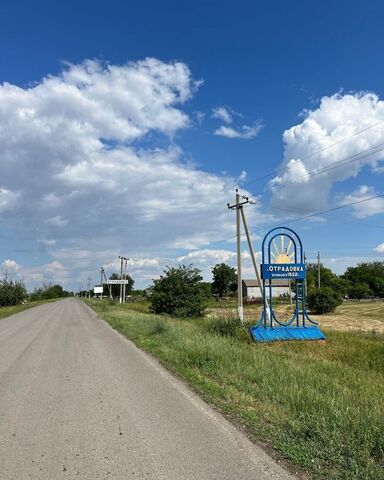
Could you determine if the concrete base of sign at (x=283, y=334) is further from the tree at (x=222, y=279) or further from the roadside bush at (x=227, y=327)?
the tree at (x=222, y=279)

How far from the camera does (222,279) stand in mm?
100500

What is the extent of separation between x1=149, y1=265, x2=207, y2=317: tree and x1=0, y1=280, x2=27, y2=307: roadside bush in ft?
217

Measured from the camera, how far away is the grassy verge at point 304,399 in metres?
4.86

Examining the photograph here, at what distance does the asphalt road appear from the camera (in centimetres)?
465

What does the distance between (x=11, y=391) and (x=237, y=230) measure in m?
20.6

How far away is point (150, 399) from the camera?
7820 millimetres

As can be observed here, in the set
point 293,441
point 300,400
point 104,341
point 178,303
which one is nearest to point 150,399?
point 300,400

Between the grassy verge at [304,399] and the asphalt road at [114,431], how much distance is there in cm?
42

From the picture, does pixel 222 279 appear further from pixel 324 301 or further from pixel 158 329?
pixel 158 329

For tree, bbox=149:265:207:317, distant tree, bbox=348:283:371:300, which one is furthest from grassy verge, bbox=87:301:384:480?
distant tree, bbox=348:283:371:300

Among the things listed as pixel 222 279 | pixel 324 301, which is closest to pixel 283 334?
pixel 324 301

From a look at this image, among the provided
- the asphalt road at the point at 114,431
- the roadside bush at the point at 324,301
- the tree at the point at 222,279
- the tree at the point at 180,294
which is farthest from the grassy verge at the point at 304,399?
the tree at the point at 222,279

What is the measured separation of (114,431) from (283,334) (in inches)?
476

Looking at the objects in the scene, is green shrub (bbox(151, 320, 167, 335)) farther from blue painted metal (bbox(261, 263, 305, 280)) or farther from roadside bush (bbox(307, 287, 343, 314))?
roadside bush (bbox(307, 287, 343, 314))
